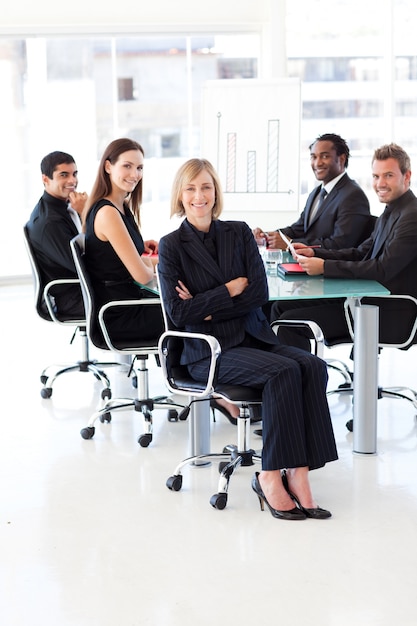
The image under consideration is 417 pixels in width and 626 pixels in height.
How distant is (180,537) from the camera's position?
3.46m

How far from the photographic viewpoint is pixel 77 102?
9.62m

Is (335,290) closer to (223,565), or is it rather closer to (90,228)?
(90,228)

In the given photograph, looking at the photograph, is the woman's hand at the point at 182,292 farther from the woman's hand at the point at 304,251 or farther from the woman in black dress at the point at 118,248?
the woman's hand at the point at 304,251

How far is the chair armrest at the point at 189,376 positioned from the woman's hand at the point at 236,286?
0.75 feet

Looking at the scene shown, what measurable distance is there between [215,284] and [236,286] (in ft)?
0.36

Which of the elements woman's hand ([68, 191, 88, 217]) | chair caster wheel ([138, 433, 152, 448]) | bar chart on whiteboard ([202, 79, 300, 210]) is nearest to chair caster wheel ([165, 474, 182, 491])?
chair caster wheel ([138, 433, 152, 448])

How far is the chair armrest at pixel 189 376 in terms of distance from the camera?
362 cm

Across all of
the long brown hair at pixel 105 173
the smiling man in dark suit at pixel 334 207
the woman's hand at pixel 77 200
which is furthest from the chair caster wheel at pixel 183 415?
the woman's hand at pixel 77 200

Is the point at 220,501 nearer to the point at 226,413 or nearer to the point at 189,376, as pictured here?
the point at 189,376

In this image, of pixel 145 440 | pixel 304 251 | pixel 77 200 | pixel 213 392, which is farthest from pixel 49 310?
pixel 213 392

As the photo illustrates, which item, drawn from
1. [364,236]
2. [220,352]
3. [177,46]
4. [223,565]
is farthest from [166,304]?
[177,46]

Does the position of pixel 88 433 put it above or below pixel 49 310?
below

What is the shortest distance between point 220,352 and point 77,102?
6.47 metres

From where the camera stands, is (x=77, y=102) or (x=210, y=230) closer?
(x=210, y=230)
